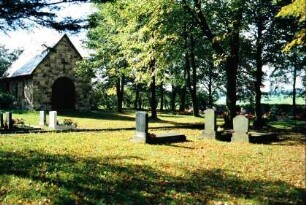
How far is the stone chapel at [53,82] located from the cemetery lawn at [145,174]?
69.4 ft

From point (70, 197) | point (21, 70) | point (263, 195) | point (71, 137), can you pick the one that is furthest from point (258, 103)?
point (21, 70)

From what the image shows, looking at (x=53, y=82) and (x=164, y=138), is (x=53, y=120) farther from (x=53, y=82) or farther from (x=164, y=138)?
(x=53, y=82)

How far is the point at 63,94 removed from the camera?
123 feet

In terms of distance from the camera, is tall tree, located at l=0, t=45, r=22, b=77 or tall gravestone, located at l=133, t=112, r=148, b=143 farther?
tall tree, located at l=0, t=45, r=22, b=77

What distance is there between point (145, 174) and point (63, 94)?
2908 cm

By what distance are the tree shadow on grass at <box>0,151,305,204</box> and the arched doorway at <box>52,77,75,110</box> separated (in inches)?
1028

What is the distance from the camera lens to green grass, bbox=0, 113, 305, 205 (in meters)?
7.93

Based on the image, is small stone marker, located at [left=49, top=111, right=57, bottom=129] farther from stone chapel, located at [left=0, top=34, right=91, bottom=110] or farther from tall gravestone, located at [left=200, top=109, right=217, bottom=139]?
stone chapel, located at [left=0, top=34, right=91, bottom=110]

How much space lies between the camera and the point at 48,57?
35.8m

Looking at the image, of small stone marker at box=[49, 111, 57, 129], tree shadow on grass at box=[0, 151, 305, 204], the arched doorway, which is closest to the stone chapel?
the arched doorway

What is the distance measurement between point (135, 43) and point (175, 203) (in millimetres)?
18871

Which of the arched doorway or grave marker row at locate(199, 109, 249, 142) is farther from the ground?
the arched doorway

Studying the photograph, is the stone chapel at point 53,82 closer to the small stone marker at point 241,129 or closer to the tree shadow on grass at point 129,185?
the small stone marker at point 241,129

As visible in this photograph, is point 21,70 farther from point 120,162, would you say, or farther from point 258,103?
point 120,162
